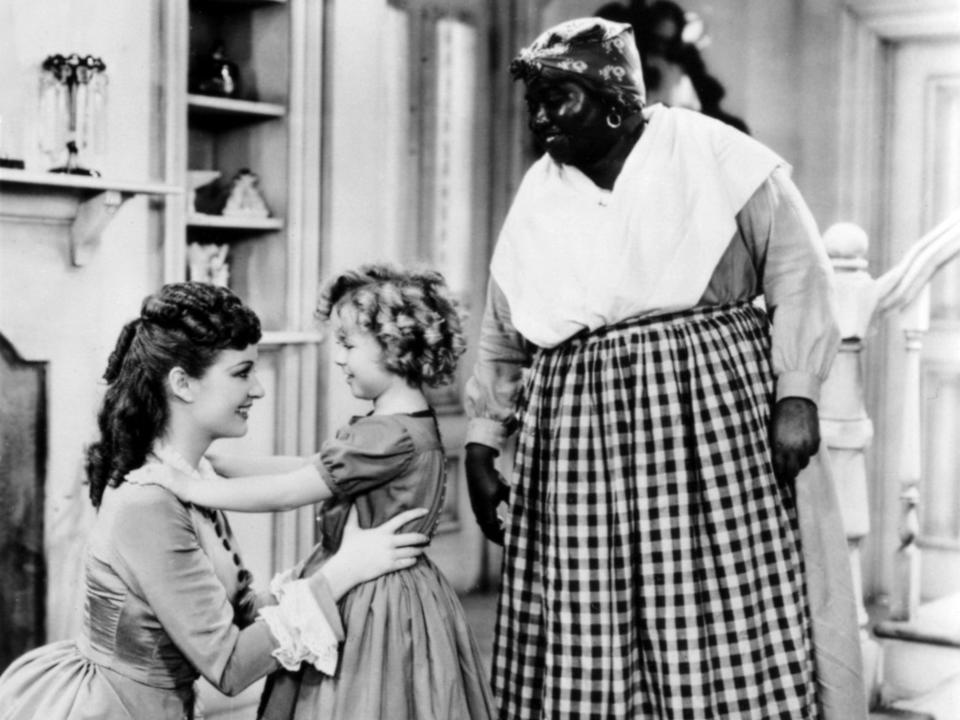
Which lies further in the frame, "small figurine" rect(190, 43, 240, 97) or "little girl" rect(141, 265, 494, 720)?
"small figurine" rect(190, 43, 240, 97)

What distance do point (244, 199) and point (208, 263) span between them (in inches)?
8.2

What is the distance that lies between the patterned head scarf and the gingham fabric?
364 millimetres

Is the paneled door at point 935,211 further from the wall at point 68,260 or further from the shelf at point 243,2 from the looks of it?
the wall at point 68,260

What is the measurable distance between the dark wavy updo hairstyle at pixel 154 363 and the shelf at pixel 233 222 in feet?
5.04

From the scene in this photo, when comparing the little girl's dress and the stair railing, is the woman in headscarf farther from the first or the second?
the stair railing

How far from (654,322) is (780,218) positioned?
0.26 meters

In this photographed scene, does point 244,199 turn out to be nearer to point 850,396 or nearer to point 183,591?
point 850,396

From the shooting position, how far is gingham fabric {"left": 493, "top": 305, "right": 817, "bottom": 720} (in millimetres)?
1890

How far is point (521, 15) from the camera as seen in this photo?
14.5ft

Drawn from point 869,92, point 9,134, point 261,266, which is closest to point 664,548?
point 9,134

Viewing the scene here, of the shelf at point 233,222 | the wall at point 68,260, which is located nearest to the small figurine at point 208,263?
the shelf at point 233,222

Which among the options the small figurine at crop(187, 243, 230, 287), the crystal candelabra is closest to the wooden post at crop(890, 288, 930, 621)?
the small figurine at crop(187, 243, 230, 287)

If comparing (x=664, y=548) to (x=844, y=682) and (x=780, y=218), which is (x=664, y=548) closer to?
(x=844, y=682)

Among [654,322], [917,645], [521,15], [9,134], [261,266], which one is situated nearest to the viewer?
[654,322]
